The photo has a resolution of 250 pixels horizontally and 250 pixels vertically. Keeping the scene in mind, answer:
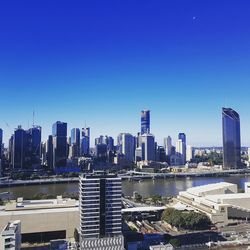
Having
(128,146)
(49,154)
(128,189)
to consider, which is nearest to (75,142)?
Result: (128,146)

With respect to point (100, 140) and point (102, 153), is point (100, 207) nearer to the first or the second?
point (102, 153)

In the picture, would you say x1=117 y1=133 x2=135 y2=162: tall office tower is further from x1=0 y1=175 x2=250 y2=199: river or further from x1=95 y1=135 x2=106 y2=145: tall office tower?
x1=0 y1=175 x2=250 y2=199: river

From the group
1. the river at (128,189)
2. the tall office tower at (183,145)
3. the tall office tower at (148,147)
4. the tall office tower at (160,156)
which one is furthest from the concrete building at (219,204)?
the tall office tower at (183,145)

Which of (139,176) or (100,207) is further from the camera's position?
(139,176)

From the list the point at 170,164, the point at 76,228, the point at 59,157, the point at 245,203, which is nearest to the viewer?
the point at 76,228

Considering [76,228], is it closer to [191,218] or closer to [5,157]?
[191,218]

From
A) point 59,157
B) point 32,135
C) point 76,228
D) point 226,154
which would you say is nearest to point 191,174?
point 226,154

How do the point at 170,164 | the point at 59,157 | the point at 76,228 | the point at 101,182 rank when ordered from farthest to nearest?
the point at 170,164
the point at 59,157
the point at 76,228
the point at 101,182

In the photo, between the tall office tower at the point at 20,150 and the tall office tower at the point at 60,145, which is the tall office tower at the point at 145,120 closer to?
the tall office tower at the point at 60,145
